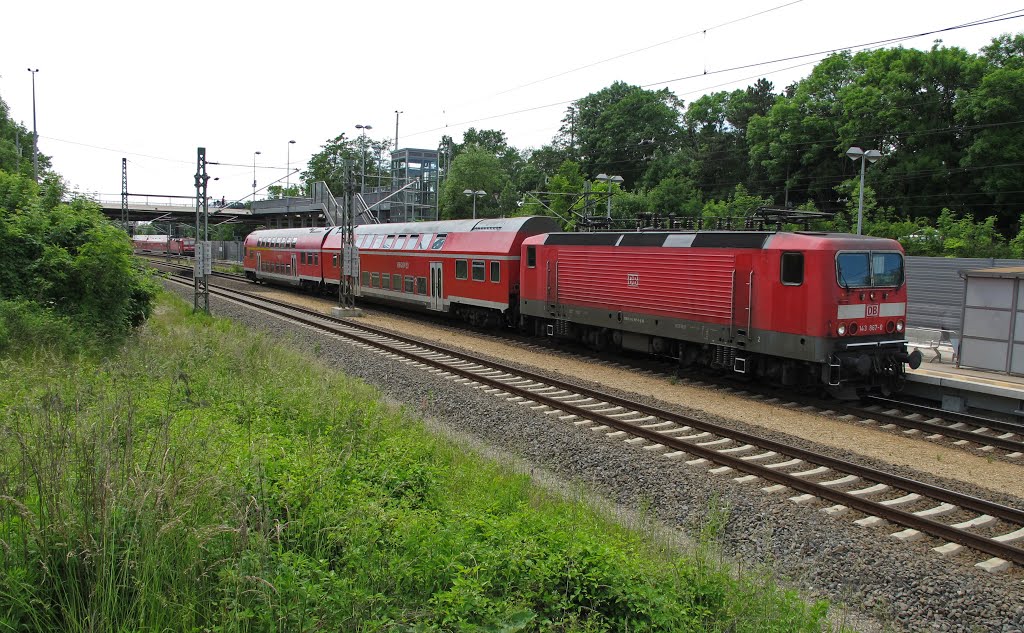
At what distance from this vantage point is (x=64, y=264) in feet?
49.7

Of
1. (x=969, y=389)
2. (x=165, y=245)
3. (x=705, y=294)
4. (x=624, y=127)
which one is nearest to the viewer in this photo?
(x=969, y=389)

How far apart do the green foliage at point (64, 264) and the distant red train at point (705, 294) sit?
10358mm

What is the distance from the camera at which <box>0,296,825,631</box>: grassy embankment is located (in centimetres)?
394

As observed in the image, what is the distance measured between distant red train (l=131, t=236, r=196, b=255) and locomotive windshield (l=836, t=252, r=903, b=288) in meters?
71.9

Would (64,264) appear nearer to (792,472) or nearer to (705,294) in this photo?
(705,294)

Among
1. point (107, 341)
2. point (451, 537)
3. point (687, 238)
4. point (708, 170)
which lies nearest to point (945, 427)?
point (687, 238)

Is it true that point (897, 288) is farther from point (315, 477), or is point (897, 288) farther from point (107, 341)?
point (107, 341)

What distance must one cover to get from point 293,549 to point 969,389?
1284 cm

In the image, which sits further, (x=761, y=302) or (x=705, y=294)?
(x=705, y=294)

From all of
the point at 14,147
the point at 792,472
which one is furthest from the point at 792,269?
the point at 14,147

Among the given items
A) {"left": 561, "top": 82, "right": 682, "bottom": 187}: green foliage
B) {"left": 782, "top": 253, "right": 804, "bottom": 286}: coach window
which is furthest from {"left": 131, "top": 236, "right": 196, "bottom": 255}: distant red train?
{"left": 782, "top": 253, "right": 804, "bottom": 286}: coach window

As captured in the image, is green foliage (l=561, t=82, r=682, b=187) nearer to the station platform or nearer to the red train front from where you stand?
the red train front

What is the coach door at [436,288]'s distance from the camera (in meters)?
25.3

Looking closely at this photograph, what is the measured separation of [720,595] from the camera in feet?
16.8
